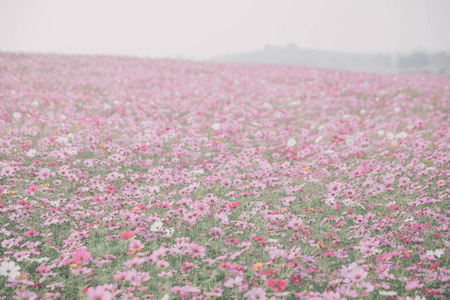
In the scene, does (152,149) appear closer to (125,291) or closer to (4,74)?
(125,291)

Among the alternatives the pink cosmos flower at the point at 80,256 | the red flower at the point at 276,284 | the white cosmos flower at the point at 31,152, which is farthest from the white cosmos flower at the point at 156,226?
the white cosmos flower at the point at 31,152

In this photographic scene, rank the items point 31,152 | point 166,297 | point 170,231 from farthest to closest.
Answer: point 31,152
point 170,231
point 166,297

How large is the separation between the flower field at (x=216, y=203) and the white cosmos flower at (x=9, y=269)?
16mm

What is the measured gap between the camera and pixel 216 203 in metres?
3.77

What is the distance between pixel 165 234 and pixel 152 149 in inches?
115

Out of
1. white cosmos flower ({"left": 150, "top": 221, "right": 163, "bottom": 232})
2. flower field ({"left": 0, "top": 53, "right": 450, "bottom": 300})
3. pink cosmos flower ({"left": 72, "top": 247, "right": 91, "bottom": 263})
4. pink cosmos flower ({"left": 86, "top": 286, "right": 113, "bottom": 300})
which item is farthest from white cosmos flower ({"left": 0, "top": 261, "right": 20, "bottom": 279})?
white cosmos flower ({"left": 150, "top": 221, "right": 163, "bottom": 232})

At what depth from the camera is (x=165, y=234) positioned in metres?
3.02

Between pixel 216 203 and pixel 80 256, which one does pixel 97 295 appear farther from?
pixel 216 203

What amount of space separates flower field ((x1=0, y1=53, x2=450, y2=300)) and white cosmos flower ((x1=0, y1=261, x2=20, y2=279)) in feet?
0.05

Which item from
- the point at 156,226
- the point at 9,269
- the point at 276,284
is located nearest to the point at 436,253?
the point at 276,284

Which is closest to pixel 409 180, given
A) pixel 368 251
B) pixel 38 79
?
pixel 368 251

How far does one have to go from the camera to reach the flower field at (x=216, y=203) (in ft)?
8.03

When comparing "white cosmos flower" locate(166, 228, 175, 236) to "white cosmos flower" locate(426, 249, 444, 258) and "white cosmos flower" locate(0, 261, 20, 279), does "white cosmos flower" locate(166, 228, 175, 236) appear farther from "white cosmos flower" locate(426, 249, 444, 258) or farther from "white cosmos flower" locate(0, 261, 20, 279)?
"white cosmos flower" locate(426, 249, 444, 258)

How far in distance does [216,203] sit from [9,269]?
2228 millimetres
